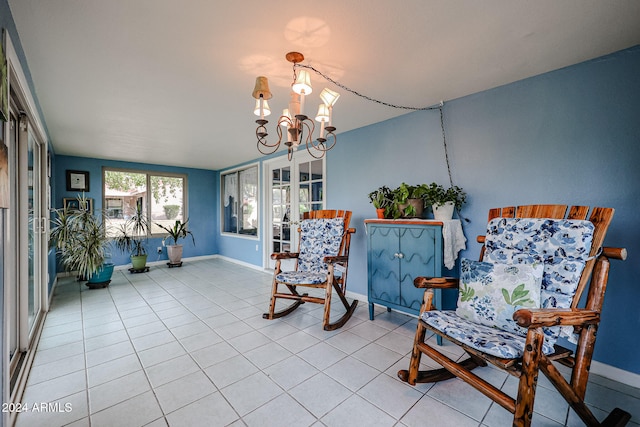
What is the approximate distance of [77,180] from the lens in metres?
5.01

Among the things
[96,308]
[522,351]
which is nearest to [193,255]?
[96,308]

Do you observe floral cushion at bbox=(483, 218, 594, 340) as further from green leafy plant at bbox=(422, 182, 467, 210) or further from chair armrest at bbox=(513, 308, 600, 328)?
green leafy plant at bbox=(422, 182, 467, 210)

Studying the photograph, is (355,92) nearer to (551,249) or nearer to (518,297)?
(551,249)

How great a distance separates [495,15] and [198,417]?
2.73m

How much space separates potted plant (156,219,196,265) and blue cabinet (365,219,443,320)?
14.3 ft

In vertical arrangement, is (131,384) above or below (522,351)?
below

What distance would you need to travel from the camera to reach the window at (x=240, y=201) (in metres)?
5.48

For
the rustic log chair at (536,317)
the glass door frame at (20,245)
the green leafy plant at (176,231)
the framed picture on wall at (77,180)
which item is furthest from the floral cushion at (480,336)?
the framed picture on wall at (77,180)

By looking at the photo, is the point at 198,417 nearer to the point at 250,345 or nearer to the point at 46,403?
the point at 250,345

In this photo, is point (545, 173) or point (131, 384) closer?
point (131, 384)

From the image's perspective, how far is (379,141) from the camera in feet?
10.7

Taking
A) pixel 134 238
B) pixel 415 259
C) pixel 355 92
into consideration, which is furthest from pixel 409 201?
pixel 134 238

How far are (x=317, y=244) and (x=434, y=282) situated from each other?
153 cm

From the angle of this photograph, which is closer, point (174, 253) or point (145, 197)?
point (174, 253)
